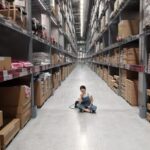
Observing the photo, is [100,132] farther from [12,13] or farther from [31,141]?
[12,13]

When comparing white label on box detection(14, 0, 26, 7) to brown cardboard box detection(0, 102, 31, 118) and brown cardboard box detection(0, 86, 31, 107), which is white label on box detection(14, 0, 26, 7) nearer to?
brown cardboard box detection(0, 86, 31, 107)

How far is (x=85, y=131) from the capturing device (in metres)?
2.47

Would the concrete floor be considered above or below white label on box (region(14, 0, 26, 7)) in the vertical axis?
below

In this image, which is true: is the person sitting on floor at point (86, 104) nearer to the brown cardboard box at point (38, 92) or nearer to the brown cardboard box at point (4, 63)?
the brown cardboard box at point (38, 92)

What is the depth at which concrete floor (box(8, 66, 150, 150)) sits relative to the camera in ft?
6.81

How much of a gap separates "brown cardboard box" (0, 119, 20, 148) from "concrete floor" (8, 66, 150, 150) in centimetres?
6

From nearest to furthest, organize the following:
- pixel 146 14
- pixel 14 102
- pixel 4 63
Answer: pixel 4 63 < pixel 14 102 < pixel 146 14

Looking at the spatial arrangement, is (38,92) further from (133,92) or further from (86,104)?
(133,92)

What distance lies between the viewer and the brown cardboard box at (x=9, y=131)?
77.3 inches

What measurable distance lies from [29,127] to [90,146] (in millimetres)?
899

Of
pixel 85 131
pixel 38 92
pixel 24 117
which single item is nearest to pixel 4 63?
pixel 24 117

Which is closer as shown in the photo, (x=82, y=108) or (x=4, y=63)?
(x=4, y=63)

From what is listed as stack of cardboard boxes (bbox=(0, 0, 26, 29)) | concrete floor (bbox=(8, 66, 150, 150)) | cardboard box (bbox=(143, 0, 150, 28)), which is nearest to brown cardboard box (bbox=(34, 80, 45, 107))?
concrete floor (bbox=(8, 66, 150, 150))

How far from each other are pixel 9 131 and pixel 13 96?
0.54m
